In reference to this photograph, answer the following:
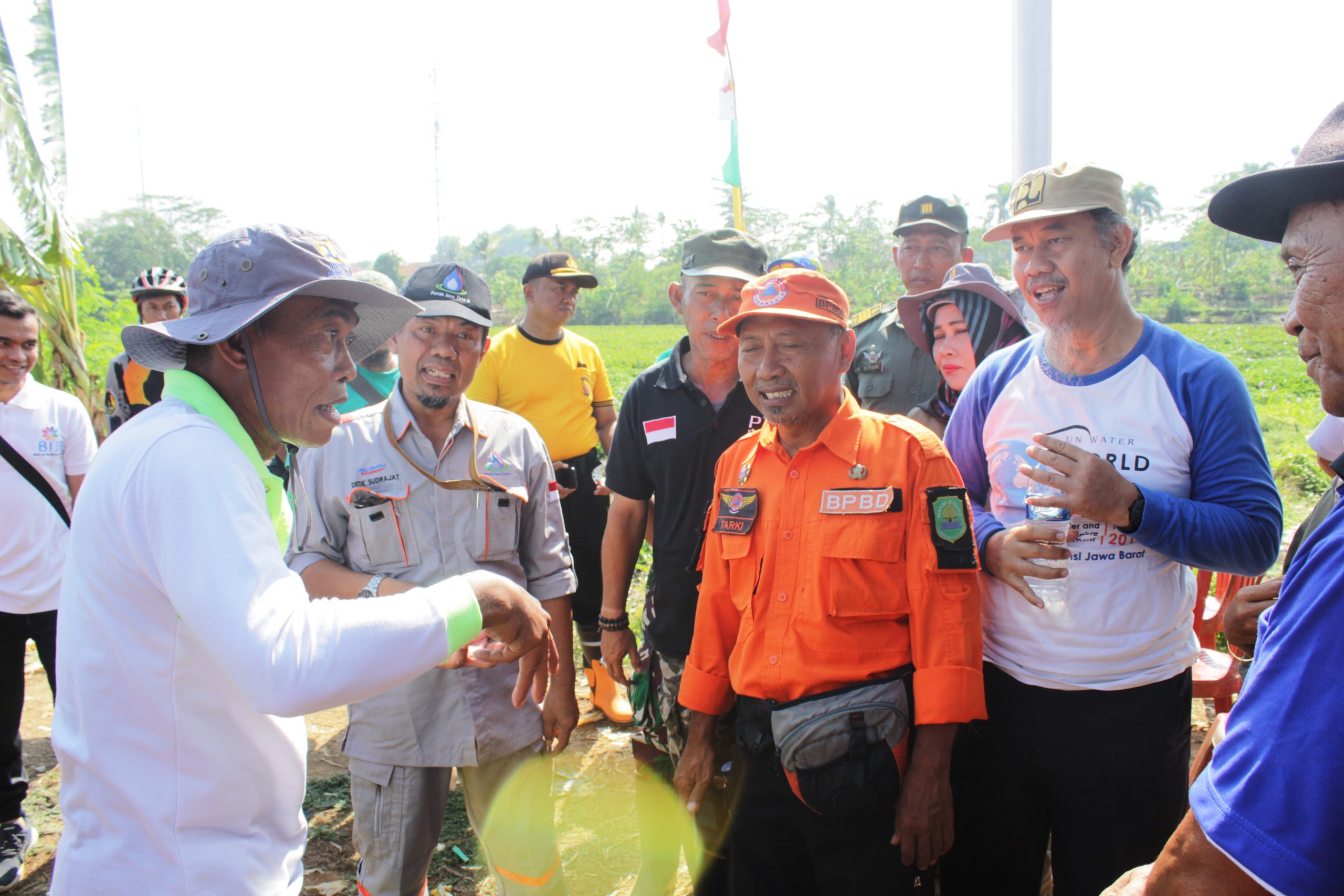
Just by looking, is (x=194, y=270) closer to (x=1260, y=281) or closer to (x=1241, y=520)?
(x=1241, y=520)

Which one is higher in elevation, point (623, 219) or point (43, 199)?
point (623, 219)

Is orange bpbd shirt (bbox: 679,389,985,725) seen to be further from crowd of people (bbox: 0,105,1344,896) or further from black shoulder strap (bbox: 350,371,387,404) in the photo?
black shoulder strap (bbox: 350,371,387,404)

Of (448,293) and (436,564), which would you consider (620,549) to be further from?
(448,293)

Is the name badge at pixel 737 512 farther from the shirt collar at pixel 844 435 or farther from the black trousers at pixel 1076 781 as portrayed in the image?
the black trousers at pixel 1076 781

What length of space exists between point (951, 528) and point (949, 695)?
450 mm

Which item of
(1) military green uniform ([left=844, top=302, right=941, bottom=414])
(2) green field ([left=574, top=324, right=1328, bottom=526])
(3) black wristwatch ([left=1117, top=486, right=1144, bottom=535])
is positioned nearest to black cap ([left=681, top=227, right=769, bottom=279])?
(1) military green uniform ([left=844, top=302, right=941, bottom=414])

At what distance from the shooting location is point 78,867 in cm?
139

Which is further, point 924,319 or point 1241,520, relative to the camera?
point 924,319

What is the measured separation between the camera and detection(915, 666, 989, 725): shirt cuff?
2.04 meters

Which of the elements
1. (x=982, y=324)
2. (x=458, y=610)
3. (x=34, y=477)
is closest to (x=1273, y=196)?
(x=458, y=610)

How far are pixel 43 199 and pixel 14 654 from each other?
5.33 metres

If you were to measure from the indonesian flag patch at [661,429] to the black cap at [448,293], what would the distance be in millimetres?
749

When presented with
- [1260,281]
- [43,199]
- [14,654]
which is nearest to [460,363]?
[14,654]

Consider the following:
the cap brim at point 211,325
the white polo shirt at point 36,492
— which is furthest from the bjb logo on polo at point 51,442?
the cap brim at point 211,325
